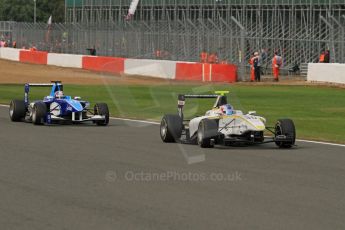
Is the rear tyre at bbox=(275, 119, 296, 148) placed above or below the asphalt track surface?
above

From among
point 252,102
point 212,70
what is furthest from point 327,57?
point 252,102

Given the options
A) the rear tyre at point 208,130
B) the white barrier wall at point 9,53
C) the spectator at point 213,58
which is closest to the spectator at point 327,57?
the spectator at point 213,58

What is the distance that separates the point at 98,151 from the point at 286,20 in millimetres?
41338

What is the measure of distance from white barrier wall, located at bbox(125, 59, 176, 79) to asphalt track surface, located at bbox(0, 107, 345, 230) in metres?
29.8

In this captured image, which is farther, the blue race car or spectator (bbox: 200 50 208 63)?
spectator (bbox: 200 50 208 63)

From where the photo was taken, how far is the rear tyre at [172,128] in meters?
15.7

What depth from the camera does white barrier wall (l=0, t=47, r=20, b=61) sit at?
226 ft

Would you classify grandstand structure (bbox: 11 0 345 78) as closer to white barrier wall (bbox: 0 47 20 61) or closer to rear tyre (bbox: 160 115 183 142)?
white barrier wall (bbox: 0 47 20 61)

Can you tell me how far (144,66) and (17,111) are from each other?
30.7m

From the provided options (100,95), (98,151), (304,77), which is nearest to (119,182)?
(98,151)

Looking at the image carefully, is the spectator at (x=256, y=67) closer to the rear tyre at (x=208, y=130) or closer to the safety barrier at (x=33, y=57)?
the safety barrier at (x=33, y=57)

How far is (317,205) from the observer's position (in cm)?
938

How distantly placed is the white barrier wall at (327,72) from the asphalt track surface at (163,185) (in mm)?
23776

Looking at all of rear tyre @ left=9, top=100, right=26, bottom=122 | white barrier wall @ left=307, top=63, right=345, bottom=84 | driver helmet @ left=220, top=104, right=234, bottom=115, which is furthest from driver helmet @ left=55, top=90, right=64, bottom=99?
white barrier wall @ left=307, top=63, right=345, bottom=84
